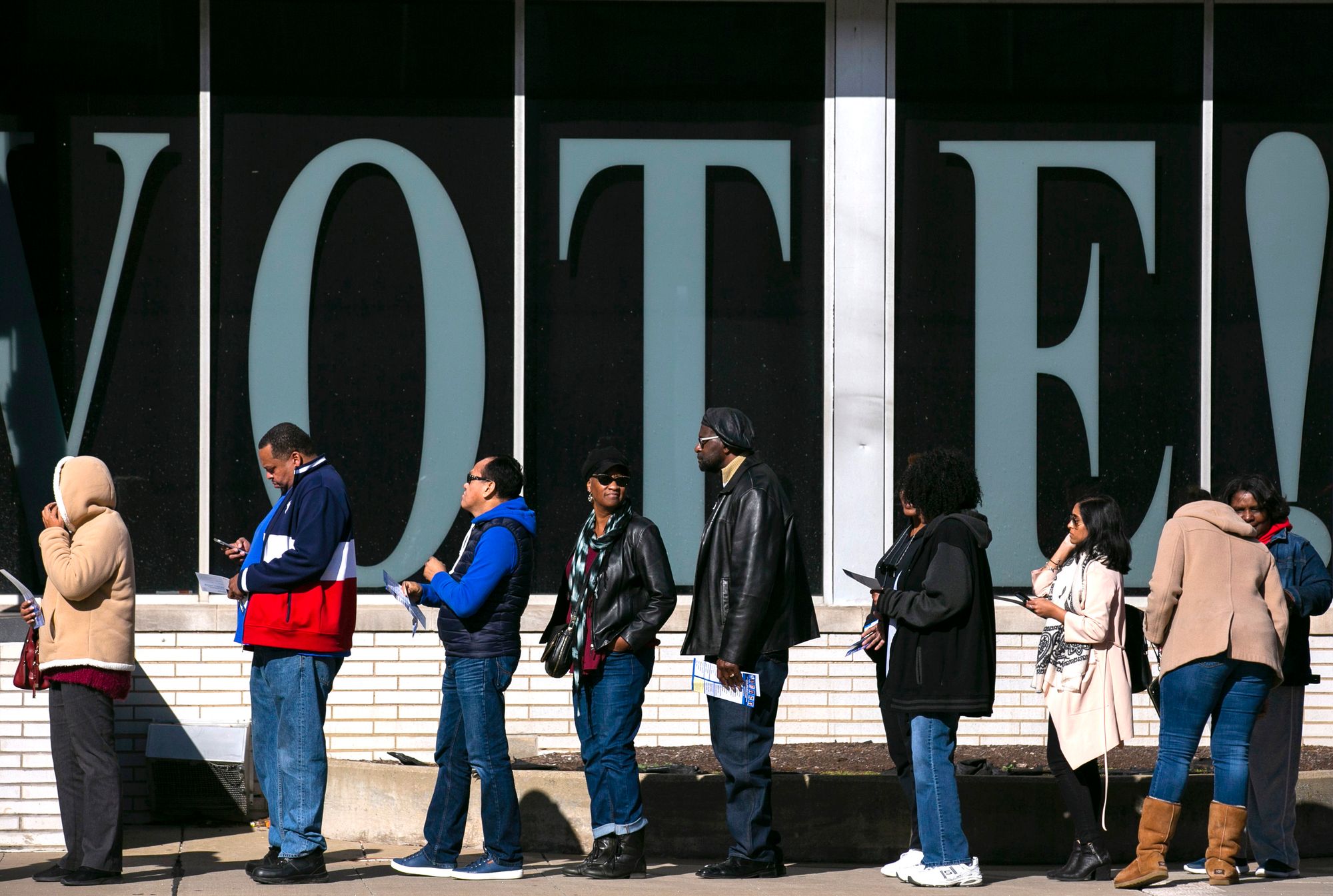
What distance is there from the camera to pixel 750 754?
702cm

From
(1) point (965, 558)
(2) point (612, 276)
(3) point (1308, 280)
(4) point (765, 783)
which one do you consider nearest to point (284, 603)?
(4) point (765, 783)

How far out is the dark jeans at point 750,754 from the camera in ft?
23.0

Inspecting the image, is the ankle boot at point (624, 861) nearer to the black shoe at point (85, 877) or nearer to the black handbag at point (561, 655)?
the black handbag at point (561, 655)

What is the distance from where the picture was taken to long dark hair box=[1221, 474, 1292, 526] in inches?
297

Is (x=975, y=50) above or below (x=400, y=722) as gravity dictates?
above

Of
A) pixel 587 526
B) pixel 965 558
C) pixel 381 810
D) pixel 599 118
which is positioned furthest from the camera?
pixel 599 118

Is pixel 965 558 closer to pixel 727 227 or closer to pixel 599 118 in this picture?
pixel 727 227

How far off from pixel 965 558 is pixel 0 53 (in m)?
6.60

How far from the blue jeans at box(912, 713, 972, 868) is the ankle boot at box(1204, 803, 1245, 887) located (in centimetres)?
118

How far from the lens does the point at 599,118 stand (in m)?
9.90

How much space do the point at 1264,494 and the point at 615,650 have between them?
3155mm

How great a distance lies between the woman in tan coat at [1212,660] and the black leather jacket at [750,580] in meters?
1.60

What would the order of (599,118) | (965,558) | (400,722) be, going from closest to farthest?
(965,558) → (400,722) → (599,118)

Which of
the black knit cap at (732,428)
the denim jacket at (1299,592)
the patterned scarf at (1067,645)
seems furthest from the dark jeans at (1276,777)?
the black knit cap at (732,428)
